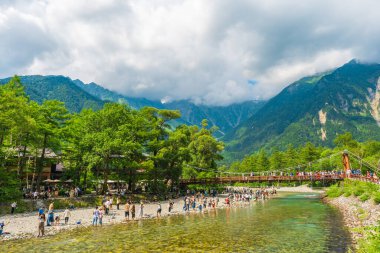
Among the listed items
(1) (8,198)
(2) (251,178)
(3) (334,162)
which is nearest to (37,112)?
(1) (8,198)

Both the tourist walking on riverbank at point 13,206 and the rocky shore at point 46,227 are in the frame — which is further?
Result: the tourist walking on riverbank at point 13,206

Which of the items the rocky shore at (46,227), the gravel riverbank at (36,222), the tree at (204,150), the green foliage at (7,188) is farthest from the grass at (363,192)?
the green foliage at (7,188)

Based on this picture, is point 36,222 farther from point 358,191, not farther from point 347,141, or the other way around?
point 347,141

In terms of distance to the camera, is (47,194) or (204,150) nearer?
(47,194)

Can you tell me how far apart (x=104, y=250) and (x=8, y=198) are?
21.5 m

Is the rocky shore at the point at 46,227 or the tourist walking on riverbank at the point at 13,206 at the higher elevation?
the tourist walking on riverbank at the point at 13,206

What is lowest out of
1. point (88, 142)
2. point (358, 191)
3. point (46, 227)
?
point (46, 227)

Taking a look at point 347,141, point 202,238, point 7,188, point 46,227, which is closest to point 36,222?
point 46,227

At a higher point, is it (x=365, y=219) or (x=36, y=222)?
(x=365, y=219)

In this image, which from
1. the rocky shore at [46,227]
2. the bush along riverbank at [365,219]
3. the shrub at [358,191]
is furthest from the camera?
the shrub at [358,191]

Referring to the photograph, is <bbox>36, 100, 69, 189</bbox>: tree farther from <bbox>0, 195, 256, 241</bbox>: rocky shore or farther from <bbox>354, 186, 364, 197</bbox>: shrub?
<bbox>354, 186, 364, 197</bbox>: shrub

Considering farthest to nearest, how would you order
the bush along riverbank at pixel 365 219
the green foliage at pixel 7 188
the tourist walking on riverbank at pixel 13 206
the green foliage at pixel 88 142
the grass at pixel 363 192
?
the green foliage at pixel 88 142, the green foliage at pixel 7 188, the tourist walking on riverbank at pixel 13 206, the grass at pixel 363 192, the bush along riverbank at pixel 365 219

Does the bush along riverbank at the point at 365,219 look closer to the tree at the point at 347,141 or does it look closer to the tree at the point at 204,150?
the tree at the point at 204,150

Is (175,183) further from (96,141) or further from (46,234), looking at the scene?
(46,234)
